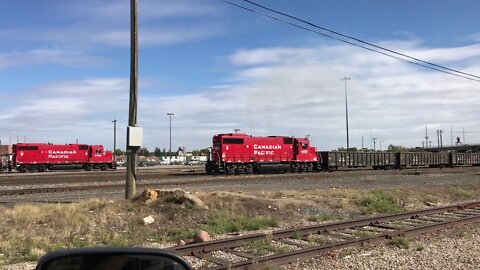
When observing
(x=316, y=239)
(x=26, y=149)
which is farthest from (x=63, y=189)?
(x=26, y=149)

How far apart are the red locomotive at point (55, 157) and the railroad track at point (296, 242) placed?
5213cm

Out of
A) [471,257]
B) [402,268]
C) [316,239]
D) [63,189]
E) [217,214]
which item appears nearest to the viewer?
[402,268]

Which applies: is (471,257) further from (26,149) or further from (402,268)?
(26,149)

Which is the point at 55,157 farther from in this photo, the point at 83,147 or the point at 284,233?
the point at 284,233

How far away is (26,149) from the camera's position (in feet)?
189

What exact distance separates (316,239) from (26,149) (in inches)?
2118

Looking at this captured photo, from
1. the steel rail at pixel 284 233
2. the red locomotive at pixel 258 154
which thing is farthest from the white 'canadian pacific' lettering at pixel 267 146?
the steel rail at pixel 284 233

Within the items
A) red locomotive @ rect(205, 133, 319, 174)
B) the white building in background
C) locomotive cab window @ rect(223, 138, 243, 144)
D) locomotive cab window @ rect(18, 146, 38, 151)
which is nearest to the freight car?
red locomotive @ rect(205, 133, 319, 174)

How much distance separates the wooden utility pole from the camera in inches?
674

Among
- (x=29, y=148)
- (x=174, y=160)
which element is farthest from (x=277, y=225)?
(x=174, y=160)

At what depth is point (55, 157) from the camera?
59.0 m

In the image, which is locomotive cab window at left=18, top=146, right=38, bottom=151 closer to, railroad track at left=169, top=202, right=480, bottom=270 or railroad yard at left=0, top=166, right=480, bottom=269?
railroad yard at left=0, top=166, right=480, bottom=269

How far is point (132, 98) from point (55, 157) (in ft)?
151

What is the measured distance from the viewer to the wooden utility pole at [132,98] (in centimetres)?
1711
